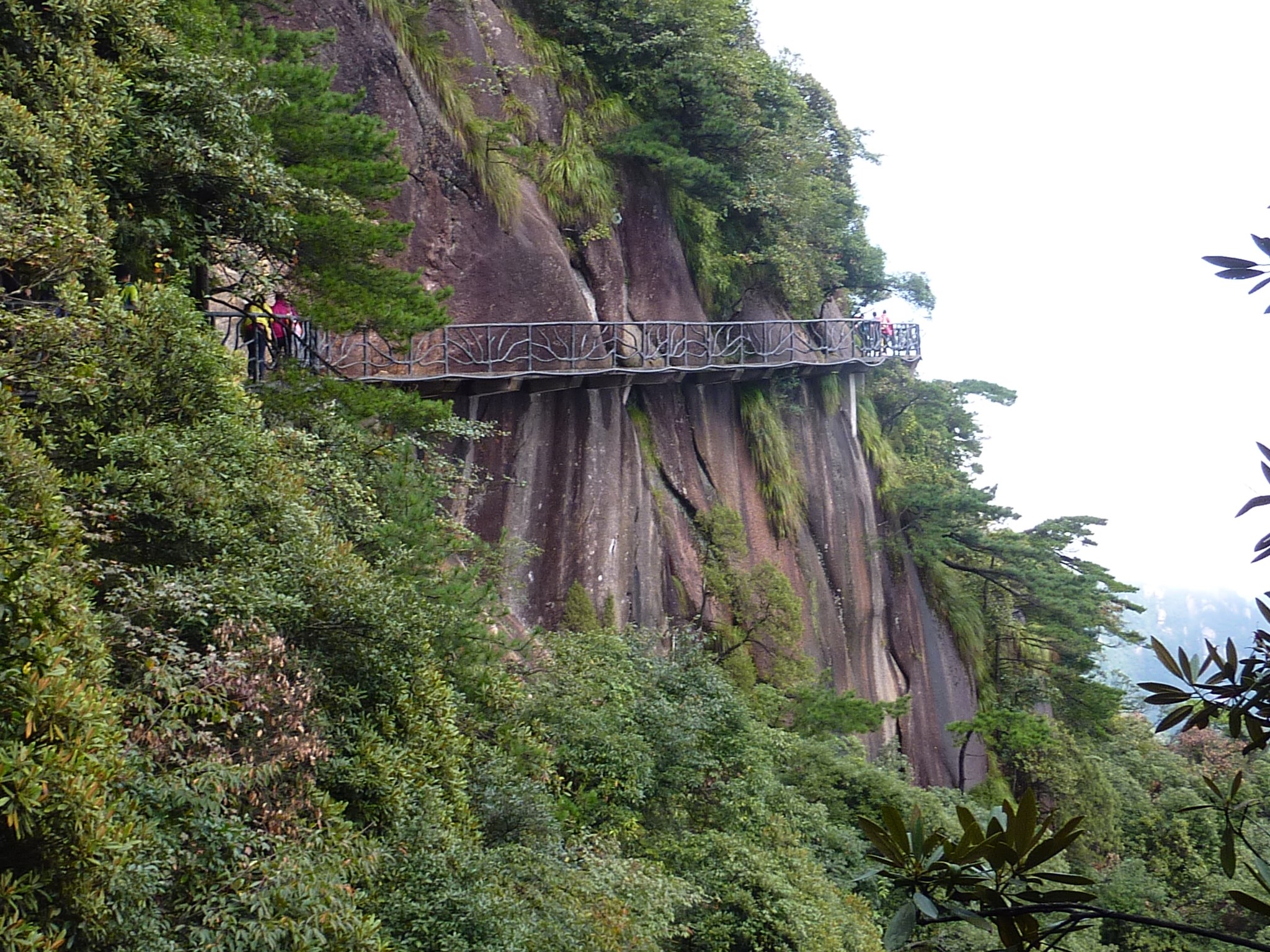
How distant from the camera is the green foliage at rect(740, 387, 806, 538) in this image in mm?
19453

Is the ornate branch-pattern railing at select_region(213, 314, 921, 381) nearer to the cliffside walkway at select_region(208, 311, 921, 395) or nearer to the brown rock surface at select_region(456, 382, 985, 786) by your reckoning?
the cliffside walkway at select_region(208, 311, 921, 395)

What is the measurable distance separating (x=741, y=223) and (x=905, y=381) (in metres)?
7.67

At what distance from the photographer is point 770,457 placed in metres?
19.6

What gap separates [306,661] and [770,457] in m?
14.0

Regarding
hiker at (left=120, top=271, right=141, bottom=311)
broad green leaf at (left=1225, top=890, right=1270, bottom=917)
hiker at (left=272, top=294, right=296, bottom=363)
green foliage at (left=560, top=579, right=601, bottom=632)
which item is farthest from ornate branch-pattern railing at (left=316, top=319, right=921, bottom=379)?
broad green leaf at (left=1225, top=890, right=1270, bottom=917)


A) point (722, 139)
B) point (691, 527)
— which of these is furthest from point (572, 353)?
point (722, 139)

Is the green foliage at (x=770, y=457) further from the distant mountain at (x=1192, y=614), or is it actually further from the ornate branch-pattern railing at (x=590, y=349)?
the distant mountain at (x=1192, y=614)

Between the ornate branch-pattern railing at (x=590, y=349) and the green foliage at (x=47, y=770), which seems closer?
the green foliage at (x=47, y=770)

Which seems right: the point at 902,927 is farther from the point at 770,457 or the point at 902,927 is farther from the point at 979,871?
the point at 770,457

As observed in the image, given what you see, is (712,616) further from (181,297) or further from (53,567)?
(53,567)

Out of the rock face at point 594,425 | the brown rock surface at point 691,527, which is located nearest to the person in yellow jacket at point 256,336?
the rock face at point 594,425

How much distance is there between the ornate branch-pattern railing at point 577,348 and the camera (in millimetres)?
12867

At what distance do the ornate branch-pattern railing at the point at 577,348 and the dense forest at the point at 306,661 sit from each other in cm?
123

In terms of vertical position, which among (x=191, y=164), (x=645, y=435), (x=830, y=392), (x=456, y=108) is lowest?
(x=645, y=435)
